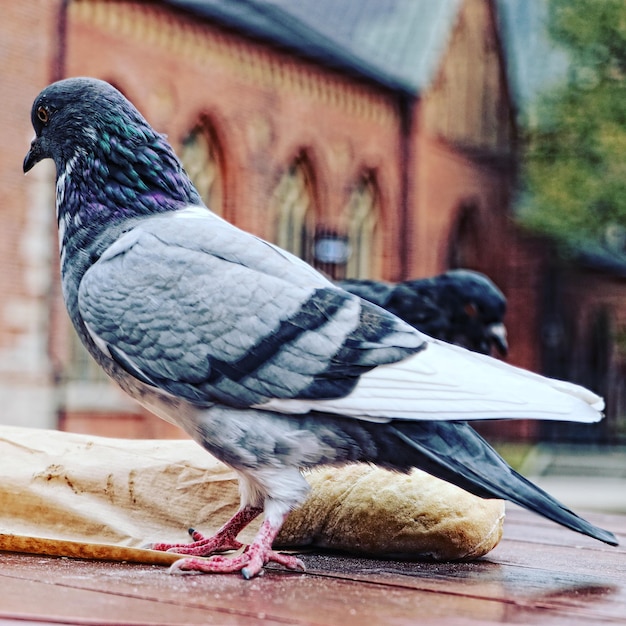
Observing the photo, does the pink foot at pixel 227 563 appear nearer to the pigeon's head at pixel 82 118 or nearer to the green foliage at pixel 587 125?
the pigeon's head at pixel 82 118

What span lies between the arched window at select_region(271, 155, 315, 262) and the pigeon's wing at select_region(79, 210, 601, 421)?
17048mm

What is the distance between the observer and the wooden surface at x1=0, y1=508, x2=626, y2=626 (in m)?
2.05

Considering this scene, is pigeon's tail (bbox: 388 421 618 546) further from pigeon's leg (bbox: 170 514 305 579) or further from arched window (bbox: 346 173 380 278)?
arched window (bbox: 346 173 380 278)

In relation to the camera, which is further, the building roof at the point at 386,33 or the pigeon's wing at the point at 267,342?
the building roof at the point at 386,33

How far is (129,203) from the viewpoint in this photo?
9.70 feet

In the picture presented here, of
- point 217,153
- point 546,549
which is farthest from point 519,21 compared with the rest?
point 546,549

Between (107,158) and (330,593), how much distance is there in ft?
4.04

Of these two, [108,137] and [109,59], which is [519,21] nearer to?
[109,59]

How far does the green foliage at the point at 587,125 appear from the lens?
2009 centimetres

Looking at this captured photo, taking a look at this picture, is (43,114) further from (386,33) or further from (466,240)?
(466,240)

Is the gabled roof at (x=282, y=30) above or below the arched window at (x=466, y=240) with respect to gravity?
above

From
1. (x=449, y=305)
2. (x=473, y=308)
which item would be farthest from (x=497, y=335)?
(x=449, y=305)

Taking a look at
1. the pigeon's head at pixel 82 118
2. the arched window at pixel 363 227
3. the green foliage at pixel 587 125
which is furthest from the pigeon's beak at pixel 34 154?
the arched window at pixel 363 227

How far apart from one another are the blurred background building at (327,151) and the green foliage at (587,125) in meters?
1.62
